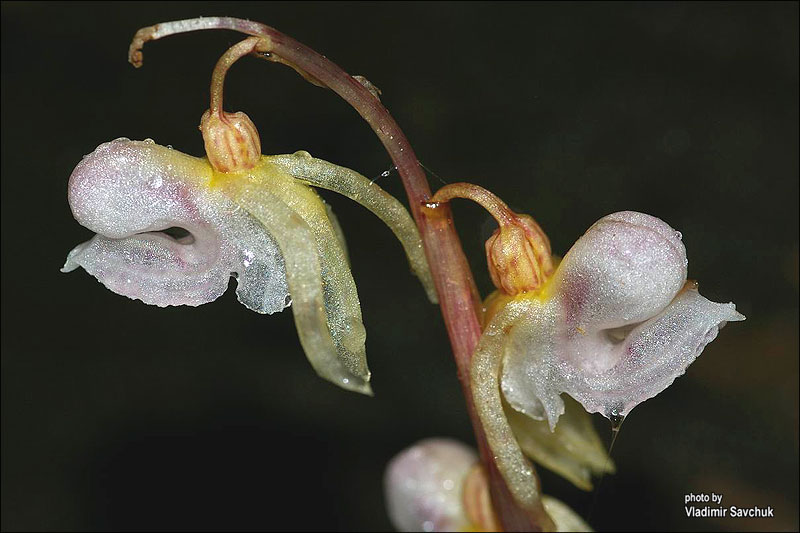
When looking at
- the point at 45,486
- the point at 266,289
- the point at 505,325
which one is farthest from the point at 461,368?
the point at 45,486

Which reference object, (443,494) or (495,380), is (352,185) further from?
(443,494)

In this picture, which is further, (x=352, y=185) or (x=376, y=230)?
(x=376, y=230)

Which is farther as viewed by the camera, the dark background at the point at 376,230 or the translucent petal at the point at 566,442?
the dark background at the point at 376,230

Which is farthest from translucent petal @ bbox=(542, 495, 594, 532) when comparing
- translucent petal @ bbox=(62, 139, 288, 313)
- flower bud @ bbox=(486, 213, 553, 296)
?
translucent petal @ bbox=(62, 139, 288, 313)

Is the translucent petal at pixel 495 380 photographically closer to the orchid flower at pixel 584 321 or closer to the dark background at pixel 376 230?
the orchid flower at pixel 584 321

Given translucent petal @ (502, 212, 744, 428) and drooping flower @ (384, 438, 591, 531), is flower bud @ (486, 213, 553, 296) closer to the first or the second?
translucent petal @ (502, 212, 744, 428)

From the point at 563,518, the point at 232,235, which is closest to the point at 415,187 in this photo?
the point at 232,235

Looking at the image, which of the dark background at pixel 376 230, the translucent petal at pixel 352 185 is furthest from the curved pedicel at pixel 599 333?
the dark background at pixel 376 230
